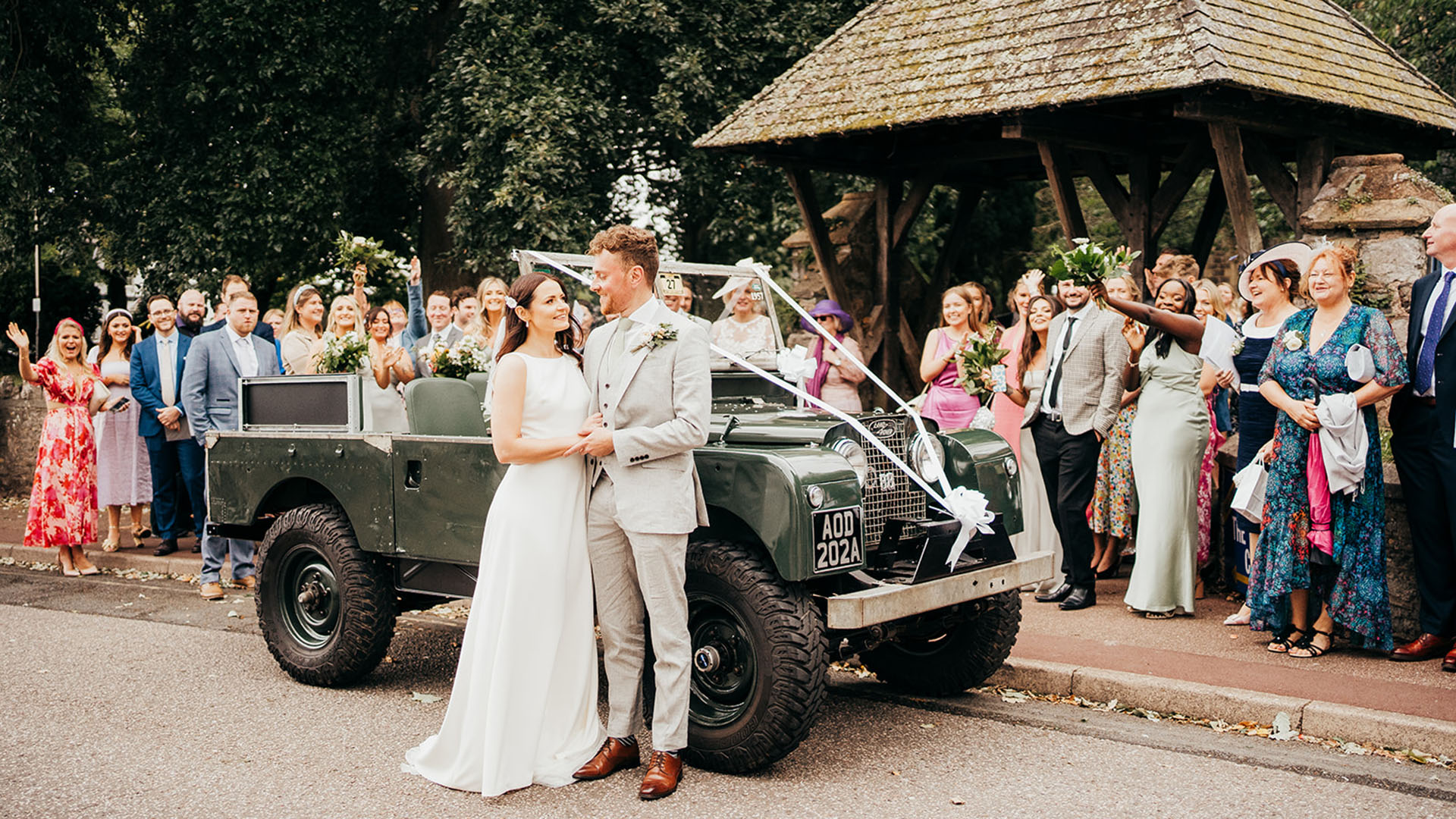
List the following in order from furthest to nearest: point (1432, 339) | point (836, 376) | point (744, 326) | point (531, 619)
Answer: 1. point (836, 376)
2. point (744, 326)
3. point (1432, 339)
4. point (531, 619)

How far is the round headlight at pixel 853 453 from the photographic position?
5.17m

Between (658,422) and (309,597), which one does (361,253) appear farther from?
(658,422)

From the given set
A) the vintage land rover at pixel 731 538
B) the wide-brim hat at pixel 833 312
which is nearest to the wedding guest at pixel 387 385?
the vintage land rover at pixel 731 538

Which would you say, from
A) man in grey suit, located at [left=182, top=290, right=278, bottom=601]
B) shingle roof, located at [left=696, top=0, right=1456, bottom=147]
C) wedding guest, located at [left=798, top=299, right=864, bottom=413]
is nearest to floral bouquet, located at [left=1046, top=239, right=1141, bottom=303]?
wedding guest, located at [left=798, top=299, right=864, bottom=413]

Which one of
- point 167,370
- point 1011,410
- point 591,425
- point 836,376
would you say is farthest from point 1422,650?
point 167,370

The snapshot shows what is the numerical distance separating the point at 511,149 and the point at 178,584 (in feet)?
21.3

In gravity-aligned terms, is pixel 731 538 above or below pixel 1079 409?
below

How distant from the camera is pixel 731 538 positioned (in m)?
5.16

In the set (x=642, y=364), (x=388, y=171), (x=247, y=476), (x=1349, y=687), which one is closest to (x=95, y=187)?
(x=388, y=171)

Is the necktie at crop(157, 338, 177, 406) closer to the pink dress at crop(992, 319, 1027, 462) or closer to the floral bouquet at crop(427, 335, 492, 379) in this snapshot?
the floral bouquet at crop(427, 335, 492, 379)

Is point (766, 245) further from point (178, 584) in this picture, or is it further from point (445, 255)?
point (178, 584)

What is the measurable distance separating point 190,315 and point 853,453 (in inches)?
288

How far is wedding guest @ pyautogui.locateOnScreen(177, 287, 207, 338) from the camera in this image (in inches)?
409

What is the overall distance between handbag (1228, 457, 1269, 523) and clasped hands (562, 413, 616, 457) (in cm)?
391
